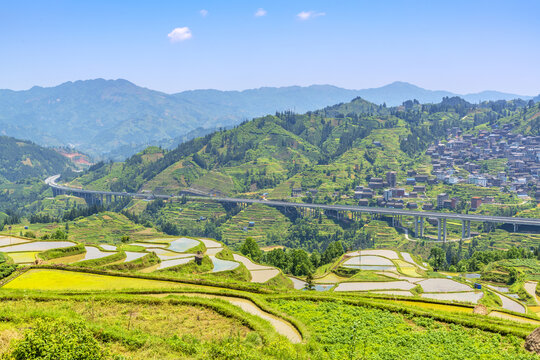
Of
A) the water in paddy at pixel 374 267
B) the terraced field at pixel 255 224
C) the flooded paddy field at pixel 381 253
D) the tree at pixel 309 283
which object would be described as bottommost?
the terraced field at pixel 255 224

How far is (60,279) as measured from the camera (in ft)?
125

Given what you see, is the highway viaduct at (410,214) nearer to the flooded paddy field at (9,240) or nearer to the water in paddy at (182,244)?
the water in paddy at (182,244)

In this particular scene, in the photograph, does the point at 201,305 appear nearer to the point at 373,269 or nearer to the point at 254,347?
the point at 254,347

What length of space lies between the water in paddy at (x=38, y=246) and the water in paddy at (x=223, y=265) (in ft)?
63.0

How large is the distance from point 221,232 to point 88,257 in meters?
90.3

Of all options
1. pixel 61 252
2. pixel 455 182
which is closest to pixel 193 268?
pixel 61 252

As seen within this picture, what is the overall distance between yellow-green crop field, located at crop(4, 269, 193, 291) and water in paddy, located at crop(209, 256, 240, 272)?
684 inches

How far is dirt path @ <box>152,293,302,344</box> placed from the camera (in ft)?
81.8

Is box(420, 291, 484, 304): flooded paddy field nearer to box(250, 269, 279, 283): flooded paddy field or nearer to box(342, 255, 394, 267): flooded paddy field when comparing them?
box(250, 269, 279, 283): flooded paddy field

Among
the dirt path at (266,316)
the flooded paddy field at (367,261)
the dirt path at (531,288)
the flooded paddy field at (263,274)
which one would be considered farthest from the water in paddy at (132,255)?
the dirt path at (531,288)

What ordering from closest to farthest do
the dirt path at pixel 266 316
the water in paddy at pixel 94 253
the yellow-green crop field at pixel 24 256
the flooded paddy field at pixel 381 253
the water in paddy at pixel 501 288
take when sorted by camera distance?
the dirt path at pixel 266 316, the yellow-green crop field at pixel 24 256, the water in paddy at pixel 94 253, the water in paddy at pixel 501 288, the flooded paddy field at pixel 381 253

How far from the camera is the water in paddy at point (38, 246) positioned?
184ft

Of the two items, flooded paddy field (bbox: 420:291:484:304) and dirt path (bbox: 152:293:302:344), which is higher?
dirt path (bbox: 152:293:302:344)

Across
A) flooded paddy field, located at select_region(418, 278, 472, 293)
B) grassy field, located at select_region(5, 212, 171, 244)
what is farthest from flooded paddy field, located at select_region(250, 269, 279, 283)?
grassy field, located at select_region(5, 212, 171, 244)
